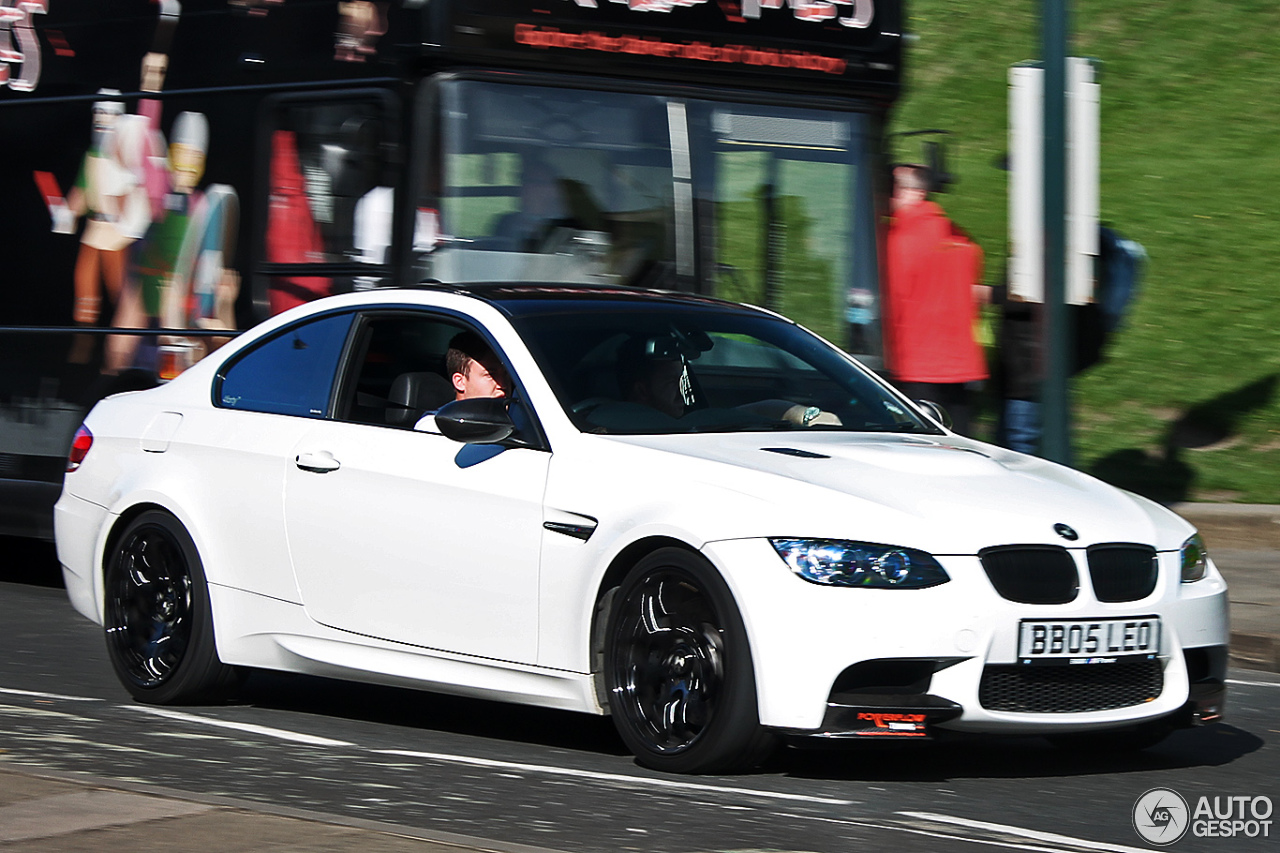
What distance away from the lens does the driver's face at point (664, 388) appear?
693 cm

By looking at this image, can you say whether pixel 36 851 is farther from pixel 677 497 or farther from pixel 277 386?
pixel 277 386

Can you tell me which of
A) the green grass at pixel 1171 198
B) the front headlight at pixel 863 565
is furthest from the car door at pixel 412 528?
the green grass at pixel 1171 198

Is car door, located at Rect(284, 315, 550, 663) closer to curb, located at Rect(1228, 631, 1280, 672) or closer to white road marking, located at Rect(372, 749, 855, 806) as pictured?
white road marking, located at Rect(372, 749, 855, 806)

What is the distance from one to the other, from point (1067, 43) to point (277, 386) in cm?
529

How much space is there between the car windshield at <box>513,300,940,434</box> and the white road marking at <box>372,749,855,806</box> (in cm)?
105

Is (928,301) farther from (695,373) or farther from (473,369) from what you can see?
(473,369)

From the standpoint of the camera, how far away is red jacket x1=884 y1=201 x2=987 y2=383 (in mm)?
11508

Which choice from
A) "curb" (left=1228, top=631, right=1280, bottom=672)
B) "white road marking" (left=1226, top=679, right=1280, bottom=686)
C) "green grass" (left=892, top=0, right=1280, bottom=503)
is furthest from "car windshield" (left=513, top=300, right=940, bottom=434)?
"green grass" (left=892, top=0, right=1280, bottom=503)

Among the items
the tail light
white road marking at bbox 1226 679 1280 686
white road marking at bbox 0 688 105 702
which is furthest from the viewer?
white road marking at bbox 1226 679 1280 686

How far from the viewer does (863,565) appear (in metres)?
5.91

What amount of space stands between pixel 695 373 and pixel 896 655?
1.58 m

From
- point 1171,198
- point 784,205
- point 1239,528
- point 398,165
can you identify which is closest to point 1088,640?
point 398,165

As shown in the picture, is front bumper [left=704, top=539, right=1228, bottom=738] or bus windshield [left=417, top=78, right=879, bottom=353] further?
bus windshield [left=417, top=78, right=879, bottom=353]

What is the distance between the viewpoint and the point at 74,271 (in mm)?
11477
